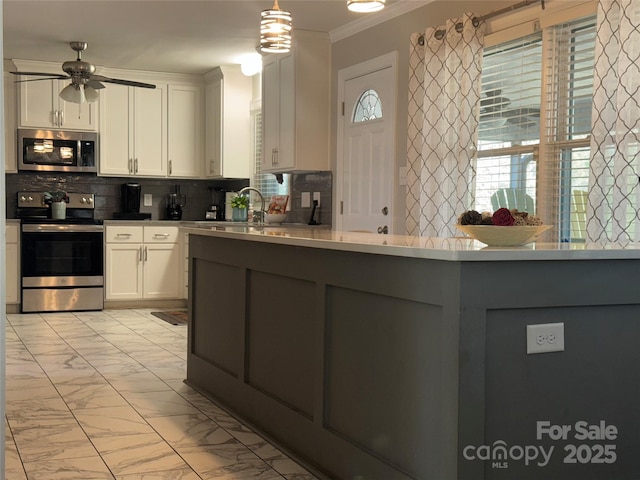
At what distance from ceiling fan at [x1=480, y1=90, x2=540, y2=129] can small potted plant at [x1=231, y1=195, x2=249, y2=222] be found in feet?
10.7

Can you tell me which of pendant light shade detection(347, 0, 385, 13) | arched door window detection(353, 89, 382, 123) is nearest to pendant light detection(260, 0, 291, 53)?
pendant light shade detection(347, 0, 385, 13)

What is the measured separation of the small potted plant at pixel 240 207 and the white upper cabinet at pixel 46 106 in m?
1.75

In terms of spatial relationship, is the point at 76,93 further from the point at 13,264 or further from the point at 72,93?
the point at 13,264

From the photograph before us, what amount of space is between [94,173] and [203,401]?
471cm

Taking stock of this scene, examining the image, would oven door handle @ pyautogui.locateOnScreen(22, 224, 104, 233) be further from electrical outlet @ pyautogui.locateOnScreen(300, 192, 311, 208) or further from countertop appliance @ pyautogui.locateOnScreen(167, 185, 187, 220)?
electrical outlet @ pyautogui.locateOnScreen(300, 192, 311, 208)

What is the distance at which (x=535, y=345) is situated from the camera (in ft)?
7.47

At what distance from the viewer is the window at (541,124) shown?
407 centimetres

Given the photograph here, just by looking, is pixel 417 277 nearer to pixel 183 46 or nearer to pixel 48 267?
pixel 183 46

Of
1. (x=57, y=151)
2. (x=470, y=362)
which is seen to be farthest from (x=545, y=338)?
(x=57, y=151)

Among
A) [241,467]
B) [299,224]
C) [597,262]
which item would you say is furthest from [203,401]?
[299,224]

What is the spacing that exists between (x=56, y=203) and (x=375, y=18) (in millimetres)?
3911

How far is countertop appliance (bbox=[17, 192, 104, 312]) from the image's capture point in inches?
293

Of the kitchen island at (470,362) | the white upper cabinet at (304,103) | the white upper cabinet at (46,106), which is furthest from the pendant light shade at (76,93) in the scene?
the kitchen island at (470,362)

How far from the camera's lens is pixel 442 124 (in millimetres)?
4906
